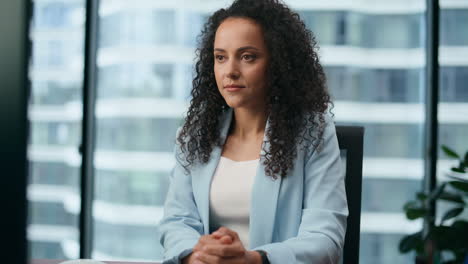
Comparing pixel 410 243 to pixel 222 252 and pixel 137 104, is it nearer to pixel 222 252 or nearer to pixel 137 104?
pixel 222 252

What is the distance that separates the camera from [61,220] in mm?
3152

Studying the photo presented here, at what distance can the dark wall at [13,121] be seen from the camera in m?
0.31

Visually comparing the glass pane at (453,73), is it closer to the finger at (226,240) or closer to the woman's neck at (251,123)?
the woman's neck at (251,123)

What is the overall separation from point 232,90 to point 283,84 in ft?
0.45

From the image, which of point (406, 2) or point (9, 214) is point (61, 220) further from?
point (9, 214)

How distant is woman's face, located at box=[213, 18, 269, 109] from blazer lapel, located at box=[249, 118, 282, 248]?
8.6 inches

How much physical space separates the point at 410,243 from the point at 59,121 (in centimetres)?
287

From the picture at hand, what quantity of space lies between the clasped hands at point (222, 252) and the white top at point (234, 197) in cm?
19

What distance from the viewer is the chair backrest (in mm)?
1254

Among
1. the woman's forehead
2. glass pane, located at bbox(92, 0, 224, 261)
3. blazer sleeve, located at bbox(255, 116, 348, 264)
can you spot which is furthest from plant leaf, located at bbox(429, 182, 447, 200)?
glass pane, located at bbox(92, 0, 224, 261)

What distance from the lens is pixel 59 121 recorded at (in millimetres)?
3115

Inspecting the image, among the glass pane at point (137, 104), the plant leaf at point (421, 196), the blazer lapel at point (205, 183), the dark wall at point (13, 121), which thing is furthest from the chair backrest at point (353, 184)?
the glass pane at point (137, 104)

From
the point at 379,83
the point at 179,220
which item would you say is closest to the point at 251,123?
the point at 179,220

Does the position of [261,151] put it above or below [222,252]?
above
